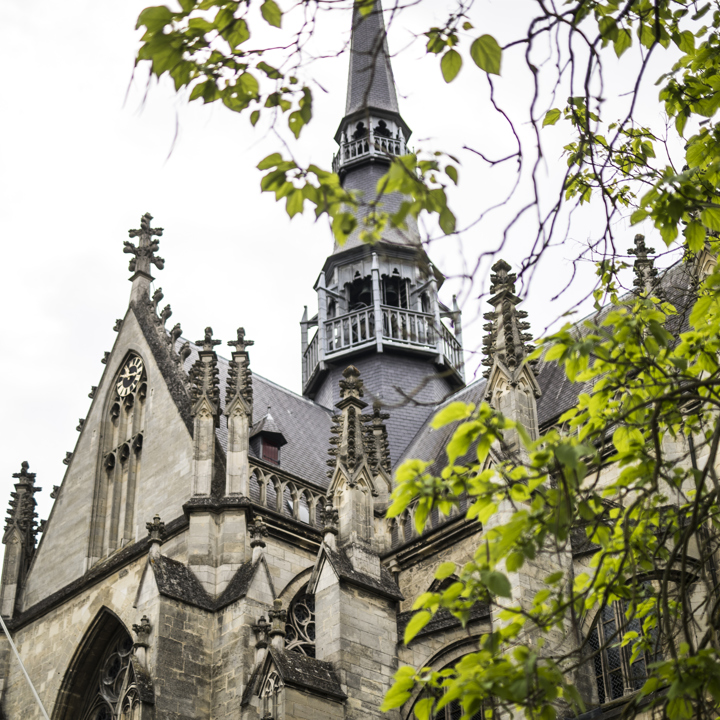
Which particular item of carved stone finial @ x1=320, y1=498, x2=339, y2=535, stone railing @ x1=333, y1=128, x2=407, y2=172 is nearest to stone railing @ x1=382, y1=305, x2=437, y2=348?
stone railing @ x1=333, y1=128, x2=407, y2=172

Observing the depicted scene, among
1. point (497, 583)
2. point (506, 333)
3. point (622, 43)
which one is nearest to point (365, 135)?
point (506, 333)

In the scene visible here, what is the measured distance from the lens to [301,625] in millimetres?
16344

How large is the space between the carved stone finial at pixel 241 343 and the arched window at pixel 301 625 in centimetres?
400

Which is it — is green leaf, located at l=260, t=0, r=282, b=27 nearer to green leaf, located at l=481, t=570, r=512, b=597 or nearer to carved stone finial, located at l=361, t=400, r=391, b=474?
green leaf, located at l=481, t=570, r=512, b=597

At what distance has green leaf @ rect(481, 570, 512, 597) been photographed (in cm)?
455

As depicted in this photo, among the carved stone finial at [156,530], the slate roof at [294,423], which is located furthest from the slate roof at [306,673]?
the slate roof at [294,423]

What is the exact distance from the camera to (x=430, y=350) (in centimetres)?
2509

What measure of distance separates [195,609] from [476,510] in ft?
33.8

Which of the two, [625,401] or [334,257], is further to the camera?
[334,257]

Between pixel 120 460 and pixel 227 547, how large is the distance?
4095mm

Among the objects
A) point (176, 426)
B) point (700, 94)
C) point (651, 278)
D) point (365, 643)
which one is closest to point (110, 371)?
point (176, 426)

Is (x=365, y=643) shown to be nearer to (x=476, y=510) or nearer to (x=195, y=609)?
(x=195, y=609)

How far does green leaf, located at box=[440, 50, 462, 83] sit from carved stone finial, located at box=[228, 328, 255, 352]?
13.0 metres

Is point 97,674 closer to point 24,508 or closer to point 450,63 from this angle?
point 24,508
